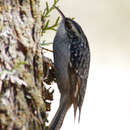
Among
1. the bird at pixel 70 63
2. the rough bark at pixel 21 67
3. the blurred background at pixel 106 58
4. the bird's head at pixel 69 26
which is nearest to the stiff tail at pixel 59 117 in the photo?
the bird at pixel 70 63

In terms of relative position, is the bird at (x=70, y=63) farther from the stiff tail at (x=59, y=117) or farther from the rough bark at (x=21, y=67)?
the rough bark at (x=21, y=67)

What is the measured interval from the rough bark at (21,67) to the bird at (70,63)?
79 centimetres

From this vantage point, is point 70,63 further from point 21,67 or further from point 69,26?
point 21,67

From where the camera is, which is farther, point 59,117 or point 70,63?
point 70,63

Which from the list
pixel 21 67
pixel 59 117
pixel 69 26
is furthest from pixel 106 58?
pixel 21 67

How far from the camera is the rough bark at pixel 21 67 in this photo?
319 centimetres

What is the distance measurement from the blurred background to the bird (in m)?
2.25

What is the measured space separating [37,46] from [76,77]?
1.09m

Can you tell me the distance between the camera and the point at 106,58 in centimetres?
782

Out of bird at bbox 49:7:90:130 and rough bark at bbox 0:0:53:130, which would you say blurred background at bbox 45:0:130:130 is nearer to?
bird at bbox 49:7:90:130

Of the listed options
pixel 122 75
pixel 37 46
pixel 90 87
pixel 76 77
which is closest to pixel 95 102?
pixel 90 87

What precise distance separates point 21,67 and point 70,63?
1342 millimetres

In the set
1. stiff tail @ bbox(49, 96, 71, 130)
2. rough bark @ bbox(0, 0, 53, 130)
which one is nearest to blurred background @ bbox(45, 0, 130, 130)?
stiff tail @ bbox(49, 96, 71, 130)

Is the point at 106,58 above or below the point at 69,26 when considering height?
below
